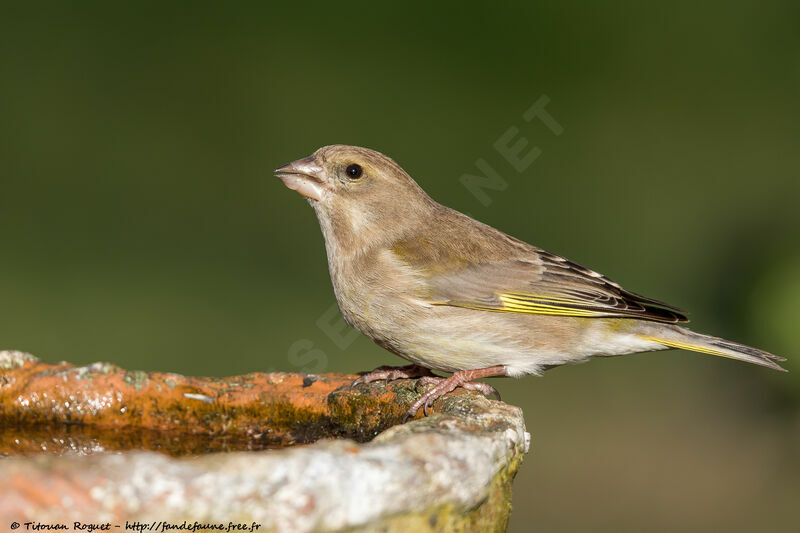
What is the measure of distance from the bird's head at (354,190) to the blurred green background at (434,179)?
101 inches

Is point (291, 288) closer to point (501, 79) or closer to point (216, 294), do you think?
point (216, 294)

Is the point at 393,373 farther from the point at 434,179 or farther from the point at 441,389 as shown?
the point at 434,179

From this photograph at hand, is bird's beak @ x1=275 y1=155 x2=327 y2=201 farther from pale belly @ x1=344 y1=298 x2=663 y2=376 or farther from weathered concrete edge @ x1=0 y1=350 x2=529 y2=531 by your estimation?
weathered concrete edge @ x1=0 y1=350 x2=529 y2=531

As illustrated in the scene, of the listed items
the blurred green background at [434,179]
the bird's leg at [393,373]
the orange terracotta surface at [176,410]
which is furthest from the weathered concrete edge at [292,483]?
the blurred green background at [434,179]

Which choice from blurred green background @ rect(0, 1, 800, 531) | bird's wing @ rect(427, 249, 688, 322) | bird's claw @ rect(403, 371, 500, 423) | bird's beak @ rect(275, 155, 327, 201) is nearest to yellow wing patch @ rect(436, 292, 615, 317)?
bird's wing @ rect(427, 249, 688, 322)

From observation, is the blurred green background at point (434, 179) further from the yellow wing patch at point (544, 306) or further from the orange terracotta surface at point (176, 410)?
the orange terracotta surface at point (176, 410)

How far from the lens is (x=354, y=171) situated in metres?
4.41

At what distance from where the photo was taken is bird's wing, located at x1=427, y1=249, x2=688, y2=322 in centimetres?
416

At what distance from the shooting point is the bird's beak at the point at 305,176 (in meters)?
4.37

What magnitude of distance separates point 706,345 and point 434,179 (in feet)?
14.1

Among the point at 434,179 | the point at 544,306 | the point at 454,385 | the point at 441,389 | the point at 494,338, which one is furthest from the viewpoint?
the point at 434,179

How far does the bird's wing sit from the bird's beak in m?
0.68

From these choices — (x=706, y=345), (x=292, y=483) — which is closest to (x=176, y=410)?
(x=292, y=483)

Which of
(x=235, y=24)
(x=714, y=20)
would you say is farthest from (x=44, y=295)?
(x=714, y=20)
